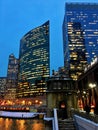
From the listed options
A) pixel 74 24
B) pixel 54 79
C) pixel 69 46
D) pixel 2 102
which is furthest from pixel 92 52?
pixel 54 79

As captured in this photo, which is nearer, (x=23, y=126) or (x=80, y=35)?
(x=23, y=126)

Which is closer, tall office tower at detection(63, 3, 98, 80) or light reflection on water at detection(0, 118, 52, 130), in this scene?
light reflection on water at detection(0, 118, 52, 130)

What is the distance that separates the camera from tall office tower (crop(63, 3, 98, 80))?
16212 centimetres

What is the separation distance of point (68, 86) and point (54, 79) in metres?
2.84

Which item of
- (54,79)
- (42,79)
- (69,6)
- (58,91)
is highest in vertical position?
(69,6)

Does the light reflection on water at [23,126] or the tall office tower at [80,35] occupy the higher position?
the tall office tower at [80,35]

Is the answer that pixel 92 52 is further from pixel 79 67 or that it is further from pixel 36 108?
pixel 36 108

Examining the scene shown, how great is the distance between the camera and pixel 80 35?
176625 millimetres

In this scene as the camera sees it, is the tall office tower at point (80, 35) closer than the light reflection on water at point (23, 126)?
No

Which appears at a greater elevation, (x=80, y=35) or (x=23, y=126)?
(x=80, y=35)

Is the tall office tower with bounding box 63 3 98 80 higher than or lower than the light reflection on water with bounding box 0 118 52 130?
higher

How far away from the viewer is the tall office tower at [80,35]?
162125 mm

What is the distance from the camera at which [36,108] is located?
71062 mm

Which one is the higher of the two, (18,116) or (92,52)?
(92,52)
